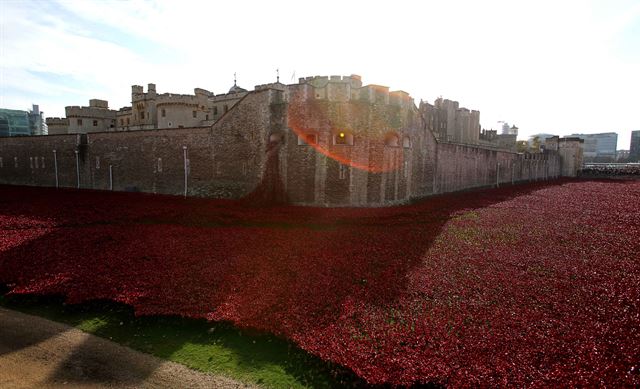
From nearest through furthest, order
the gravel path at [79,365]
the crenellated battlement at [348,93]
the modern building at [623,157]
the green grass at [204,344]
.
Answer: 1. the gravel path at [79,365]
2. the green grass at [204,344]
3. the crenellated battlement at [348,93]
4. the modern building at [623,157]

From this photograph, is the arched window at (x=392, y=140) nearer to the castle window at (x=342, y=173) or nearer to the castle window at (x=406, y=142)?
the castle window at (x=406, y=142)

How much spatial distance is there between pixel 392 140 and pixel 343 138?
379 cm

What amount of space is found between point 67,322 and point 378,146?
1778 centimetres

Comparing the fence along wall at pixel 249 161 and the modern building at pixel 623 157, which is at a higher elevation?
the modern building at pixel 623 157

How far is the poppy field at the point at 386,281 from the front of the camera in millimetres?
6082

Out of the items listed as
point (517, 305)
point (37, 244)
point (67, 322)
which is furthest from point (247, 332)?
point (37, 244)

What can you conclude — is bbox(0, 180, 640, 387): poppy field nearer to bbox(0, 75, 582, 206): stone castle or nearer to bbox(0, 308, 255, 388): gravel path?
bbox(0, 308, 255, 388): gravel path

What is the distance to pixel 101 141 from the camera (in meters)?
32.6

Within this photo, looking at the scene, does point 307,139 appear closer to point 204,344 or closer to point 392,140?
point 392,140

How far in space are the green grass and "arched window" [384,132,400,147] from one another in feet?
56.7

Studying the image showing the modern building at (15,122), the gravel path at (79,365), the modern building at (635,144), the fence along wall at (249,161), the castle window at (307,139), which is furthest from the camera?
the modern building at (635,144)

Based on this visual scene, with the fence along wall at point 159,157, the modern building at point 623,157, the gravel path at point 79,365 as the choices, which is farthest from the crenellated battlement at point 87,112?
the modern building at point 623,157

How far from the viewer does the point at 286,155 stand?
22.0 metres

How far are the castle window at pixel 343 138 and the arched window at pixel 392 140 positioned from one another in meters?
2.72
